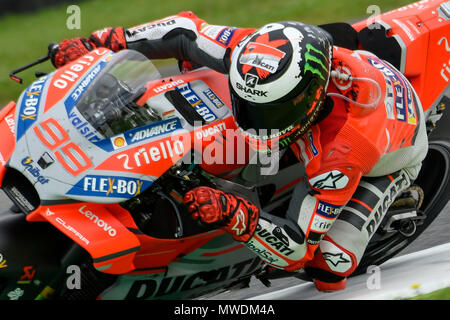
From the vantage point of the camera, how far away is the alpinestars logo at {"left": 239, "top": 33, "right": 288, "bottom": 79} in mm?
3320

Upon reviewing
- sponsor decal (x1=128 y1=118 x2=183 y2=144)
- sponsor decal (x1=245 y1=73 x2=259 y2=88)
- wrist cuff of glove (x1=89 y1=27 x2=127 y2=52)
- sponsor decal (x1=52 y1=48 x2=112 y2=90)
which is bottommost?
wrist cuff of glove (x1=89 y1=27 x2=127 y2=52)

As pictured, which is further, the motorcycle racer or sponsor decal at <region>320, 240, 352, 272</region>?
sponsor decal at <region>320, 240, 352, 272</region>

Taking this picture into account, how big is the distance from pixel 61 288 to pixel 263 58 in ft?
4.60

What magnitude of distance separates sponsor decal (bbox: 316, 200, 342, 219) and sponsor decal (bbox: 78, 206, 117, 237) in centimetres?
103

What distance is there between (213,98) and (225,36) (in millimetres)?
529

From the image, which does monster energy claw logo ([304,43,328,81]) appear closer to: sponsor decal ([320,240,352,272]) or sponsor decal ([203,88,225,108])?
sponsor decal ([203,88,225,108])

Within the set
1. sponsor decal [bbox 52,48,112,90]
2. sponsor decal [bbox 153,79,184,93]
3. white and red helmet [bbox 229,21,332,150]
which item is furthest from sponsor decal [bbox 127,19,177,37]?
white and red helmet [bbox 229,21,332,150]

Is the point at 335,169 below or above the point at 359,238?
above

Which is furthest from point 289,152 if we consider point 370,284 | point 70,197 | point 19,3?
point 19,3

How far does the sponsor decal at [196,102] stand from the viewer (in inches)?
139

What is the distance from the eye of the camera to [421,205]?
453 centimetres

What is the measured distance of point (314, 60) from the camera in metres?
3.40
